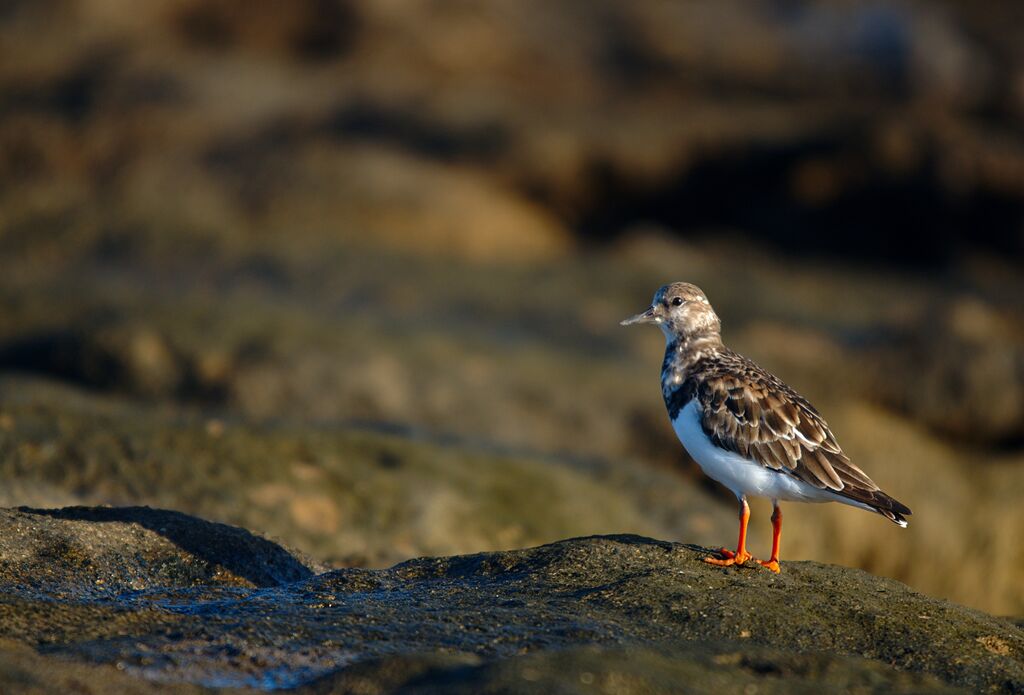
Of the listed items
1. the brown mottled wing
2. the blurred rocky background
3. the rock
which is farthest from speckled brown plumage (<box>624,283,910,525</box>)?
the blurred rocky background

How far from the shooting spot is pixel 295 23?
A: 31.0 metres

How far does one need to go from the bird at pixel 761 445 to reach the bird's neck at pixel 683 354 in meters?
0.05

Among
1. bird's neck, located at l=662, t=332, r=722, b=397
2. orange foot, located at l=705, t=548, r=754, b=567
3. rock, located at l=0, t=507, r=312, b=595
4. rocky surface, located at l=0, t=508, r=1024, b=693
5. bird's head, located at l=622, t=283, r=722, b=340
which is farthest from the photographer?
bird's head, located at l=622, t=283, r=722, b=340

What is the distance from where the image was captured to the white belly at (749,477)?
8.87m

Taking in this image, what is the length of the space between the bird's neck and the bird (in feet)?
0.16

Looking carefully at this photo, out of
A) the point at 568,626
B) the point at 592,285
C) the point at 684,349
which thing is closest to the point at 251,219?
the point at 592,285

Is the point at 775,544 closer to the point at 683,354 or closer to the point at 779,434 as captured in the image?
the point at 779,434

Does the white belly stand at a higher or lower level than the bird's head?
lower

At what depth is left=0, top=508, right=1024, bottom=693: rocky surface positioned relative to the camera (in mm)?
6266

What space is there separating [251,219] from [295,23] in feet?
29.5

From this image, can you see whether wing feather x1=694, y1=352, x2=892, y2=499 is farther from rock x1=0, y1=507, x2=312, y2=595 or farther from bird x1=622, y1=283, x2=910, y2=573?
rock x1=0, y1=507, x2=312, y2=595

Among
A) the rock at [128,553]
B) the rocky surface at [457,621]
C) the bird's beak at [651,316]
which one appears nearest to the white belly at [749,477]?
the rocky surface at [457,621]

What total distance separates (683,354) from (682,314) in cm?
39

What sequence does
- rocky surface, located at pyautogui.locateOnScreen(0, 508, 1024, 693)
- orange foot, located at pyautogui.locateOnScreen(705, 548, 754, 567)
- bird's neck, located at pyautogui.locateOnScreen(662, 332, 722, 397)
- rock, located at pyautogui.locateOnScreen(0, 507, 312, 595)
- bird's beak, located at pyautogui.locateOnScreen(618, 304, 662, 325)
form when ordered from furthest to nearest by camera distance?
bird's beak, located at pyautogui.locateOnScreen(618, 304, 662, 325) < bird's neck, located at pyautogui.locateOnScreen(662, 332, 722, 397) < orange foot, located at pyautogui.locateOnScreen(705, 548, 754, 567) < rock, located at pyautogui.locateOnScreen(0, 507, 312, 595) < rocky surface, located at pyautogui.locateOnScreen(0, 508, 1024, 693)
